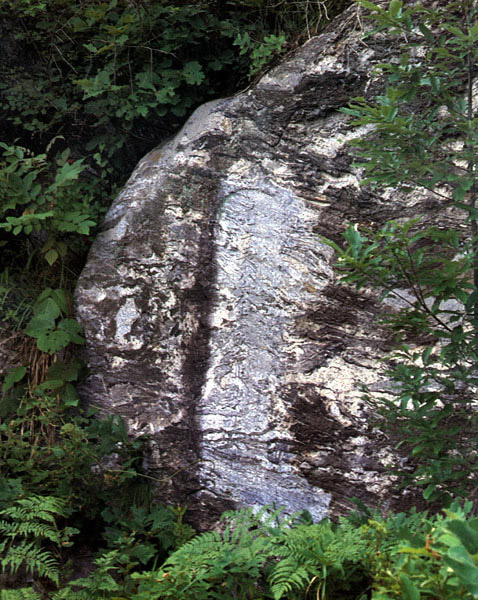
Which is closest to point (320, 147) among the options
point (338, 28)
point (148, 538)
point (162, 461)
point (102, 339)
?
point (338, 28)

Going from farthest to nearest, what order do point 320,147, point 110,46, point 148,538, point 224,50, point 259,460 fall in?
point 224,50 < point 110,46 < point 320,147 < point 259,460 < point 148,538

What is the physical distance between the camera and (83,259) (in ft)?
13.6

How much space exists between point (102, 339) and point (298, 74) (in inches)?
84.5

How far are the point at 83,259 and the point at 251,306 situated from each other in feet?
4.53

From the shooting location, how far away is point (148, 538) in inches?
123

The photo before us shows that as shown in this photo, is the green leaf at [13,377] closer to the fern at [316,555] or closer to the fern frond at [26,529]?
the fern frond at [26,529]

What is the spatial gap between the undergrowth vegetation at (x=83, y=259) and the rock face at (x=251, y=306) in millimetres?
188

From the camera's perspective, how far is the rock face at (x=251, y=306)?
3.35m

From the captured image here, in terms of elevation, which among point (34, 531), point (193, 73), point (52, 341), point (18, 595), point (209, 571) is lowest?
point (18, 595)

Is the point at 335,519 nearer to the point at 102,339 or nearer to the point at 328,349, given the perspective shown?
the point at 328,349

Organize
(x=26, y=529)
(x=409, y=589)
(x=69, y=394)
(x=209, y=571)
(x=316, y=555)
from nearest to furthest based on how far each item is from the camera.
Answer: (x=409, y=589)
(x=316, y=555)
(x=209, y=571)
(x=26, y=529)
(x=69, y=394)

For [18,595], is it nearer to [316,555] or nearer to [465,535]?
[316,555]

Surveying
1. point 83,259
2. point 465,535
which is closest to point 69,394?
point 83,259

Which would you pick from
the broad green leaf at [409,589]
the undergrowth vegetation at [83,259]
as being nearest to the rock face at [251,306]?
the undergrowth vegetation at [83,259]
